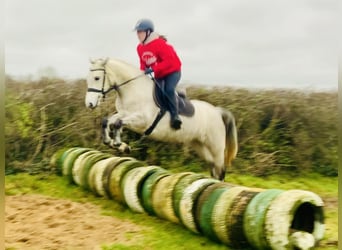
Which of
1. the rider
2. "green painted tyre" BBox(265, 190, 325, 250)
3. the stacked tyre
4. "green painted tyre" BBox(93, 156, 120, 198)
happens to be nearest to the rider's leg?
the rider

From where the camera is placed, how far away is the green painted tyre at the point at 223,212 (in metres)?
2.79

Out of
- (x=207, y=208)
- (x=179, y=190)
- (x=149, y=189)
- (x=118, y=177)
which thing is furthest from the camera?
(x=118, y=177)

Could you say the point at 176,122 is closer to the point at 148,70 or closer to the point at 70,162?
the point at 148,70

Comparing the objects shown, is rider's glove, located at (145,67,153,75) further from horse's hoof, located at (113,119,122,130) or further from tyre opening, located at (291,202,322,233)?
tyre opening, located at (291,202,322,233)

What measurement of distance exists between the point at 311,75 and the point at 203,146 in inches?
29.5

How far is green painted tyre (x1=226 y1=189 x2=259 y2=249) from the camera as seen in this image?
2.74 metres

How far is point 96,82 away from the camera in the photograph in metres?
3.27

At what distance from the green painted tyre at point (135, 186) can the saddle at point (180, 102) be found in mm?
374

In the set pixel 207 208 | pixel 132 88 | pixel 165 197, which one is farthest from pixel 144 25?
pixel 207 208

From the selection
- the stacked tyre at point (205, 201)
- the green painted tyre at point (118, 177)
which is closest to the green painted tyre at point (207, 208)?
the stacked tyre at point (205, 201)

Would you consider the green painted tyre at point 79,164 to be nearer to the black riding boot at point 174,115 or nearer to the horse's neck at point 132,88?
the horse's neck at point 132,88

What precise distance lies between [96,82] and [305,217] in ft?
4.52

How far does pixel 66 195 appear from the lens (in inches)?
129

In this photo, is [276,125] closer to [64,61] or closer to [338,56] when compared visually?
[338,56]
